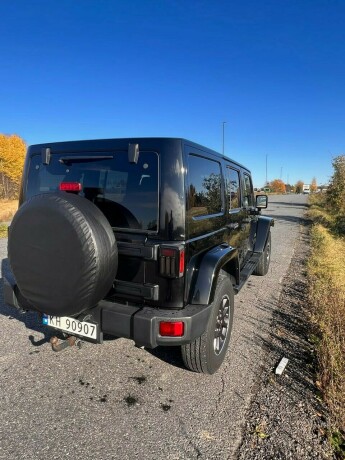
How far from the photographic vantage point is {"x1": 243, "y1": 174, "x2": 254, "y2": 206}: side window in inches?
207

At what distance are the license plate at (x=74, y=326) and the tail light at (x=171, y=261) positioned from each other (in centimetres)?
75

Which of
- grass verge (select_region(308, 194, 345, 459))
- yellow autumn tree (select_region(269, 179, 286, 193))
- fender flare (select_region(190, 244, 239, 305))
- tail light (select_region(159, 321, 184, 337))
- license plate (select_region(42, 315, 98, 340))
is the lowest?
grass verge (select_region(308, 194, 345, 459))

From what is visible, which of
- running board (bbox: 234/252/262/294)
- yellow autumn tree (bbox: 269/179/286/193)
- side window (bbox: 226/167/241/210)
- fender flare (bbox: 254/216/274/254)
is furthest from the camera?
yellow autumn tree (bbox: 269/179/286/193)

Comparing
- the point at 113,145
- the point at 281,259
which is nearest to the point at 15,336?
the point at 113,145

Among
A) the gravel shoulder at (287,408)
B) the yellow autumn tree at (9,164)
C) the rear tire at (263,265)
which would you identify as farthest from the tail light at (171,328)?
the yellow autumn tree at (9,164)

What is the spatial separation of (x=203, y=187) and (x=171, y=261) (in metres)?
0.96

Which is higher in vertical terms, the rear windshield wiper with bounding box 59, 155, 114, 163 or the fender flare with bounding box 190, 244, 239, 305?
the rear windshield wiper with bounding box 59, 155, 114, 163

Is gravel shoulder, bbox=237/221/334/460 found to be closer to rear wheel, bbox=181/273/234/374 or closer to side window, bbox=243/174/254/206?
rear wheel, bbox=181/273/234/374

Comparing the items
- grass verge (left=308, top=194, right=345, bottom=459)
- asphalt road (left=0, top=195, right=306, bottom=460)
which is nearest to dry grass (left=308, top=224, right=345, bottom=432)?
grass verge (left=308, top=194, right=345, bottom=459)

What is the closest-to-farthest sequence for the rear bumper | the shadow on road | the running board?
the rear bumper, the shadow on road, the running board

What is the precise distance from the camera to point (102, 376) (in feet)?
9.70

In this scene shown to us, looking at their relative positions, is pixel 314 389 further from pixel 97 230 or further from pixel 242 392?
pixel 97 230

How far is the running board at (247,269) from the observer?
12.5ft

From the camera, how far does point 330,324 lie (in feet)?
11.8
